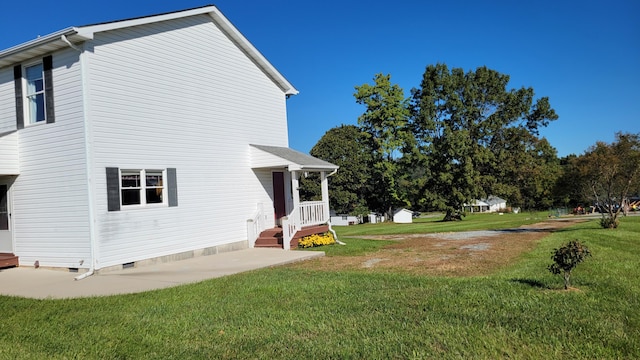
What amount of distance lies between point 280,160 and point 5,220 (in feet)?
25.8

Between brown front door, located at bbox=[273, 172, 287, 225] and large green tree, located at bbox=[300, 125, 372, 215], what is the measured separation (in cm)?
2829

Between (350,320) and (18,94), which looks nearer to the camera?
(350,320)

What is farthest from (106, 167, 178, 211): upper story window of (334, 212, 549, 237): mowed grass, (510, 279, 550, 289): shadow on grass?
(334, 212, 549, 237): mowed grass

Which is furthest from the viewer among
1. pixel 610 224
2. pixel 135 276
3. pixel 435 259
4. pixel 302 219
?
pixel 610 224

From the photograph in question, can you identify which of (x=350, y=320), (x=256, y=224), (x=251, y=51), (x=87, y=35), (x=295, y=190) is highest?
(x=251, y=51)

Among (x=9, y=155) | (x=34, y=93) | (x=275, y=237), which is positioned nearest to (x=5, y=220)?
(x=9, y=155)

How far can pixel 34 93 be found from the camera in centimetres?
1196

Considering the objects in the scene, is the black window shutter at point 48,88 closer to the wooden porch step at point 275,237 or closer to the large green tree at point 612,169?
the wooden porch step at point 275,237

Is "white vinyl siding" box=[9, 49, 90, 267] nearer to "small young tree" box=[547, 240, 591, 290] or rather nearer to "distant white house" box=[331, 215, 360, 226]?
"small young tree" box=[547, 240, 591, 290]

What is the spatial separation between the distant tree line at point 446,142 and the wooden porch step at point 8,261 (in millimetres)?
33762

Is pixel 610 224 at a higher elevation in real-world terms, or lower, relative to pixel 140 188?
lower

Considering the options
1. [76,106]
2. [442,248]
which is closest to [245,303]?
[76,106]

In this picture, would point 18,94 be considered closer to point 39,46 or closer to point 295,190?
point 39,46

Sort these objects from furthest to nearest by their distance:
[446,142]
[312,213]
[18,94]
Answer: [446,142] < [312,213] < [18,94]
